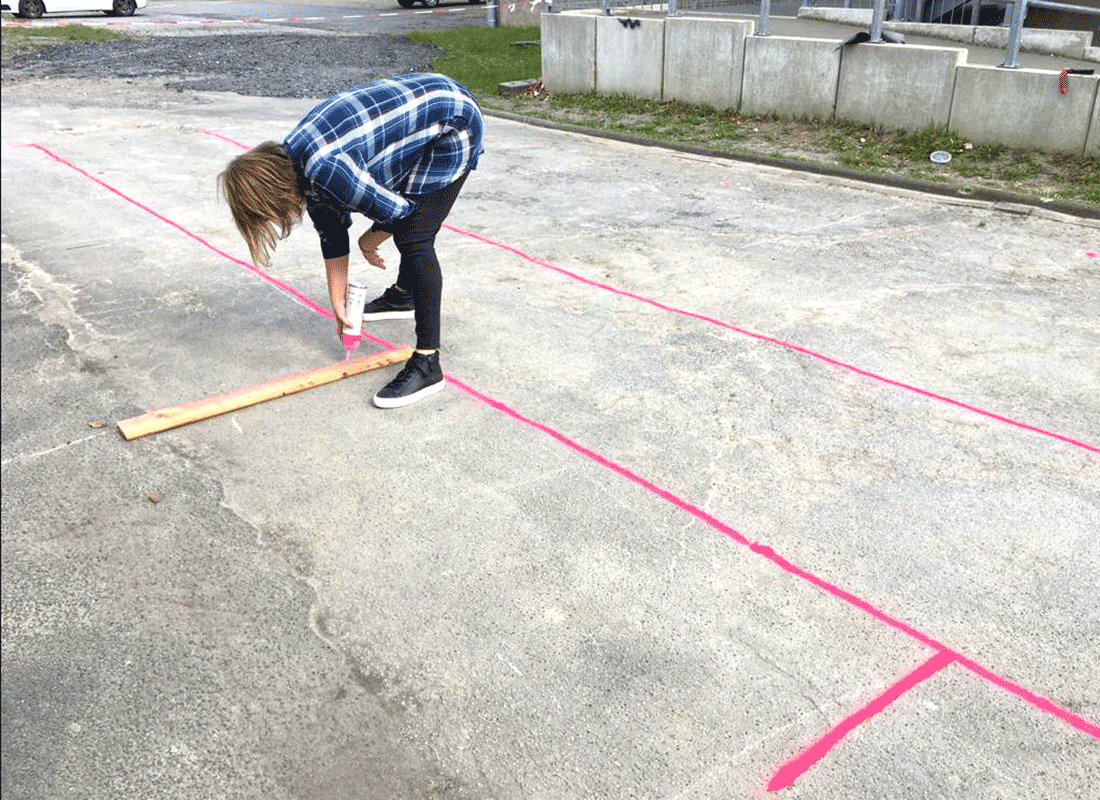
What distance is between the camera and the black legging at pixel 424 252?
A: 384cm

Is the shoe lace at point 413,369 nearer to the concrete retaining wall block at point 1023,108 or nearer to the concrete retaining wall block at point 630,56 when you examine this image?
the concrete retaining wall block at point 1023,108

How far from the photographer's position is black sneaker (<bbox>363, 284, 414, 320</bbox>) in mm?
4836

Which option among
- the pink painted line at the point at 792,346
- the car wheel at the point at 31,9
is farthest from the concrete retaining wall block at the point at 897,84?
the car wheel at the point at 31,9

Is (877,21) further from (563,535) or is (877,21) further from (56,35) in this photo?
(56,35)

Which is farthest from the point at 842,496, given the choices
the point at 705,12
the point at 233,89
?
the point at 233,89

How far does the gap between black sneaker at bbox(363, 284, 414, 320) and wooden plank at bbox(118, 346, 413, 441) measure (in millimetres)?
439

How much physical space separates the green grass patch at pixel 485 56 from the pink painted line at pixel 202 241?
5679mm

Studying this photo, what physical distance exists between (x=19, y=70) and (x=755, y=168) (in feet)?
33.1

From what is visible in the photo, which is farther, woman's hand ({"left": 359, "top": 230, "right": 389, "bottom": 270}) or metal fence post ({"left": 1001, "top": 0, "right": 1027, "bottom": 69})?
metal fence post ({"left": 1001, "top": 0, "right": 1027, "bottom": 69})

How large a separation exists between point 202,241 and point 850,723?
16.8 ft

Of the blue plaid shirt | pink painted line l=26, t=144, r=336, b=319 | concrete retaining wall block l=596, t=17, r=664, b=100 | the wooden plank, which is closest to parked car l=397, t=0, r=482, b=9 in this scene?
concrete retaining wall block l=596, t=17, r=664, b=100

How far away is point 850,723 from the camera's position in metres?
2.30

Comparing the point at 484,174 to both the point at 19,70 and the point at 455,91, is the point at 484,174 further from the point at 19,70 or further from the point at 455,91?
the point at 19,70

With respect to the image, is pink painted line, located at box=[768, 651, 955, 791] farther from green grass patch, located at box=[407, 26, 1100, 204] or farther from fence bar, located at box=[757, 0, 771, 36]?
fence bar, located at box=[757, 0, 771, 36]
